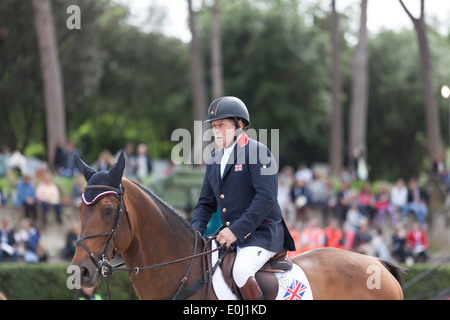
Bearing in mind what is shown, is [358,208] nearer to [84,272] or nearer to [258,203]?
[258,203]

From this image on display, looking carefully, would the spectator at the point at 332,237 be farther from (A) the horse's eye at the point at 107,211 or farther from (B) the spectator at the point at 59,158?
(A) the horse's eye at the point at 107,211

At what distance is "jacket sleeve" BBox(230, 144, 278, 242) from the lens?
15.9 feet

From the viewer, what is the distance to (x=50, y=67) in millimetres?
19781

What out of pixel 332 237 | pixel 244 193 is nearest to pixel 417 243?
pixel 332 237

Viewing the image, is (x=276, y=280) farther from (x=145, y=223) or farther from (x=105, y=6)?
(x=105, y=6)

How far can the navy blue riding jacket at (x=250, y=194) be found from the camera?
485 centimetres

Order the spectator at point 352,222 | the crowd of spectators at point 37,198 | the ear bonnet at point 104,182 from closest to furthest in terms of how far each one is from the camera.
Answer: the ear bonnet at point 104,182
the crowd of spectators at point 37,198
the spectator at point 352,222

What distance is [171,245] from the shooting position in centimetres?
490

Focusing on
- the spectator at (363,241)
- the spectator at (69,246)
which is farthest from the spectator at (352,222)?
the spectator at (69,246)

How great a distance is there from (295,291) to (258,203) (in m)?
0.78

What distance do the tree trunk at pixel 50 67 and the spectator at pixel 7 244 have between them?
18.2ft

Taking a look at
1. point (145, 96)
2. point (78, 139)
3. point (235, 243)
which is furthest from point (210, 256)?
point (78, 139)

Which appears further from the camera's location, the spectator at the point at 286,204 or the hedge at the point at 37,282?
the spectator at the point at 286,204
